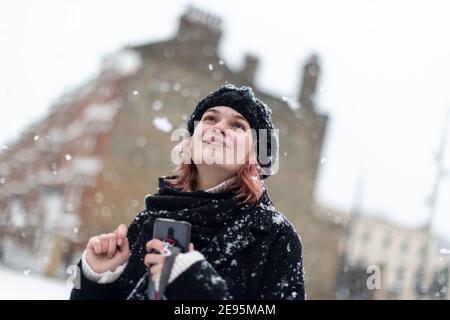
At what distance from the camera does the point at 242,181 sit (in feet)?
Result: 6.98

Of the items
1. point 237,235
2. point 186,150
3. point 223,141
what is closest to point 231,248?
point 237,235

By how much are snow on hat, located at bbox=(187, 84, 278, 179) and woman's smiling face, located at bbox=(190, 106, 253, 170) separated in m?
0.04

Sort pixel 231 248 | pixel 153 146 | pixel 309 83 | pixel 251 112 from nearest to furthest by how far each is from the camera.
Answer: pixel 231 248
pixel 251 112
pixel 153 146
pixel 309 83

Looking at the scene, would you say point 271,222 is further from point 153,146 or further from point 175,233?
point 153,146

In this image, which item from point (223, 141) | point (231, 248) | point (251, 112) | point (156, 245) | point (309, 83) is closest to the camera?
point (156, 245)

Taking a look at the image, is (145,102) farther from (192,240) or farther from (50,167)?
(192,240)

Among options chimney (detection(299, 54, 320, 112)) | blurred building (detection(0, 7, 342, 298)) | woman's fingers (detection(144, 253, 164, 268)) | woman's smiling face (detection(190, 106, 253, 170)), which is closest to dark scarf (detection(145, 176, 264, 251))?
woman's smiling face (detection(190, 106, 253, 170))

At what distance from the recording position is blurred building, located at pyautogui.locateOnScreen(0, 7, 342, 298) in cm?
2398

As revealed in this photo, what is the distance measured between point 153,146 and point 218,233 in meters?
22.4

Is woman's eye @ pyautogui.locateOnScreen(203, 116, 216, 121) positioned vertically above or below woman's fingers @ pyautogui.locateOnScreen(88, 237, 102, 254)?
above

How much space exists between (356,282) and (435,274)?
29.6ft

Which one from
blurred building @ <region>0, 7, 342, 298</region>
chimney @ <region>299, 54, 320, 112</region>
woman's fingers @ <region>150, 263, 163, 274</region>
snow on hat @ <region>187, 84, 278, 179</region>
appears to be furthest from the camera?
chimney @ <region>299, 54, 320, 112</region>

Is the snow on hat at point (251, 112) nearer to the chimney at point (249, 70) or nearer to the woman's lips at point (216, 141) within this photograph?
the woman's lips at point (216, 141)

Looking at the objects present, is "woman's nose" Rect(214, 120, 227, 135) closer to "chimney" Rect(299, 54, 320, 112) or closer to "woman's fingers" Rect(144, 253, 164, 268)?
"woman's fingers" Rect(144, 253, 164, 268)
